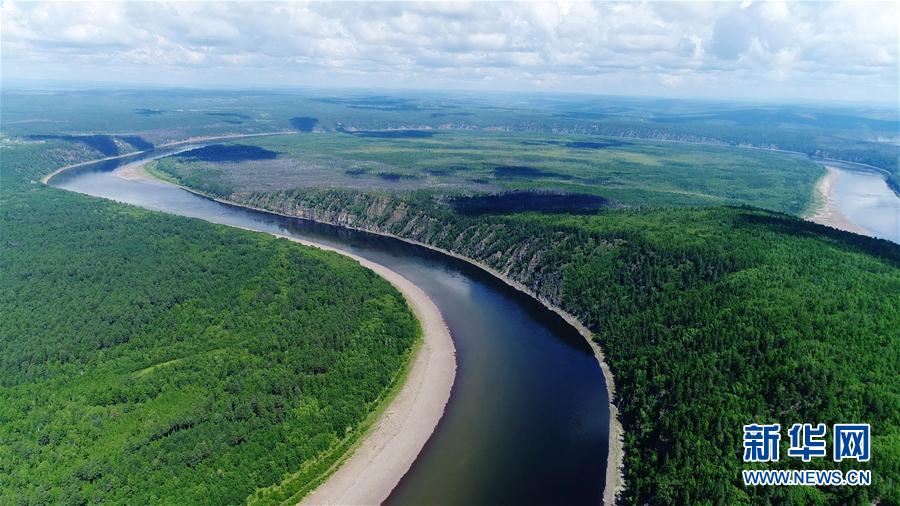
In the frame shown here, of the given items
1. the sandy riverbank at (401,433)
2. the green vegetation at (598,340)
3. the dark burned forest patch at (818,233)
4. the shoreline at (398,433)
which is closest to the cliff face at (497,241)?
the green vegetation at (598,340)

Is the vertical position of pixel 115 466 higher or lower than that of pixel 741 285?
lower

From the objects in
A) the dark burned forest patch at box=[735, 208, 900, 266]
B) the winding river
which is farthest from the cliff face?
the dark burned forest patch at box=[735, 208, 900, 266]

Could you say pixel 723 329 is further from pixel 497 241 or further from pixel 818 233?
pixel 497 241

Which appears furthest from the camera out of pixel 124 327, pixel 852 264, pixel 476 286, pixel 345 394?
pixel 476 286

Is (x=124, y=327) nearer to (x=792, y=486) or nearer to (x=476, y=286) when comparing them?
(x=476, y=286)

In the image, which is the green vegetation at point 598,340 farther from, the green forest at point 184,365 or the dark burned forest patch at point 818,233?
the dark burned forest patch at point 818,233

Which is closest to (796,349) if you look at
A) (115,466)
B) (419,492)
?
(419,492)

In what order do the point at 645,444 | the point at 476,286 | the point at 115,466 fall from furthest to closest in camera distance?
the point at 476,286
the point at 645,444
the point at 115,466
